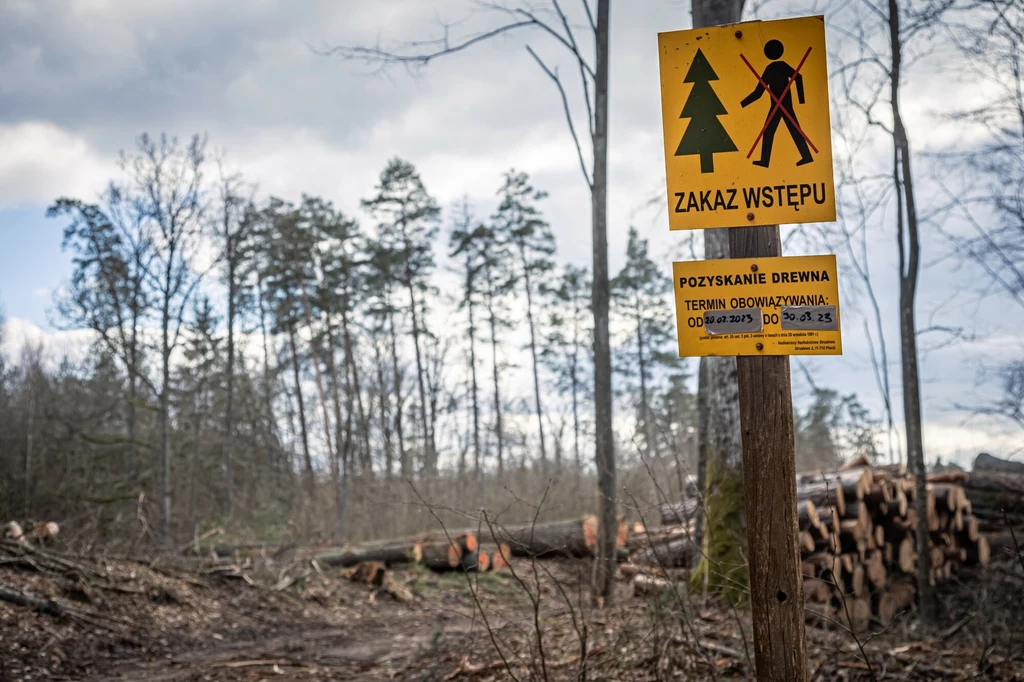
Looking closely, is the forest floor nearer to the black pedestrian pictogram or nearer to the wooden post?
the wooden post

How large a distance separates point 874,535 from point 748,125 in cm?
781

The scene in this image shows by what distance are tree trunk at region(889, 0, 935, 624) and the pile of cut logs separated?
54 cm

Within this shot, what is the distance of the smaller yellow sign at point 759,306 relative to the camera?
2.95 meters

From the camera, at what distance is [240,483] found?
25.5 meters

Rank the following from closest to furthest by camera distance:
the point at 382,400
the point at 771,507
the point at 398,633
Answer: the point at 771,507, the point at 398,633, the point at 382,400

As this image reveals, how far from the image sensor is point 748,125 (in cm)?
307

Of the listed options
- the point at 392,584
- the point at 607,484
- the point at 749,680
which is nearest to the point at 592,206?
the point at 607,484

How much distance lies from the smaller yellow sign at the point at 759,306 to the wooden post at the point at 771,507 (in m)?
0.08

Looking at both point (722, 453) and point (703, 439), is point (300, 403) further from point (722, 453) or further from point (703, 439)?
point (722, 453)

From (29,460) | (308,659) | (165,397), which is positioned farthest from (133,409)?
(308,659)

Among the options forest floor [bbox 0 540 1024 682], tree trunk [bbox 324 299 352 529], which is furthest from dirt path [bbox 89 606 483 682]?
tree trunk [bbox 324 299 352 529]

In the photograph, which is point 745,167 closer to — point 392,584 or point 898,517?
point 898,517

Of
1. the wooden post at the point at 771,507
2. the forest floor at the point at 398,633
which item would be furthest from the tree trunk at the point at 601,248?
the wooden post at the point at 771,507

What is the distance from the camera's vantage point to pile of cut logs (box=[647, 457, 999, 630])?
8.13m
